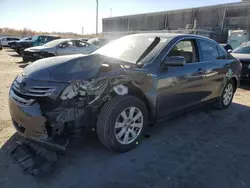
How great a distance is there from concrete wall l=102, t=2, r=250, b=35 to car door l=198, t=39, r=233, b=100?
1140 inches

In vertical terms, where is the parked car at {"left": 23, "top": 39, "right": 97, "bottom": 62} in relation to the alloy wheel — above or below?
above

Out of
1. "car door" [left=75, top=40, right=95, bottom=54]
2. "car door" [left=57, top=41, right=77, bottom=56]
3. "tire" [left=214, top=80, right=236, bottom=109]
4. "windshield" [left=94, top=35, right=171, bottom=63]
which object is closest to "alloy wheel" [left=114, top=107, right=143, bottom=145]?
"windshield" [left=94, top=35, right=171, bottom=63]

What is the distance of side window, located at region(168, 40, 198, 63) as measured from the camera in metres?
4.07

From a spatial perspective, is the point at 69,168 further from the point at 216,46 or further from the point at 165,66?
the point at 216,46

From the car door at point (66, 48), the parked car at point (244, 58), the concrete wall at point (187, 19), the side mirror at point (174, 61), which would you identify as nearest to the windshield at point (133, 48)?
the side mirror at point (174, 61)

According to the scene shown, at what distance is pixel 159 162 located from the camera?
10.4ft

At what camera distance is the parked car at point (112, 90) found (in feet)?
9.34

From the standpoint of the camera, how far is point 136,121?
346cm

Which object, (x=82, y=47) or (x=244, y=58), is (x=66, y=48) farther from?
(x=244, y=58)

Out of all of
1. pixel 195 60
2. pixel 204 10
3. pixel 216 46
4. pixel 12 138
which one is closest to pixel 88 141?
pixel 12 138

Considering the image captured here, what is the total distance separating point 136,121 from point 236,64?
342 centimetres

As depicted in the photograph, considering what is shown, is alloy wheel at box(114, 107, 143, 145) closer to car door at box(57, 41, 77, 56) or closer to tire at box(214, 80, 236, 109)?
tire at box(214, 80, 236, 109)

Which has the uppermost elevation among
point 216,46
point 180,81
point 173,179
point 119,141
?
point 216,46

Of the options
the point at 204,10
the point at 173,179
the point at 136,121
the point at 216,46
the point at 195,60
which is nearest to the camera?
the point at 173,179
